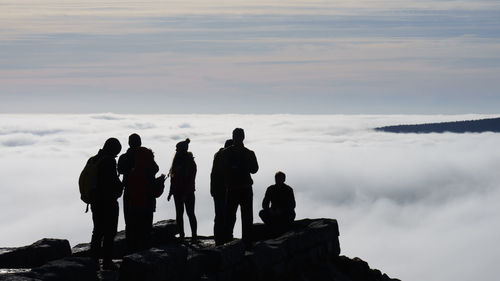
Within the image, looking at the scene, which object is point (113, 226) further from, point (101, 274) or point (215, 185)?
point (215, 185)

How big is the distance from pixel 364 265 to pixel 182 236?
4.60 metres

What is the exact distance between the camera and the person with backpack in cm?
1265

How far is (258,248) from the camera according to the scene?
47.3ft

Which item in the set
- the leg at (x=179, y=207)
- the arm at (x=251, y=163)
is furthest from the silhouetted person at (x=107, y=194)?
the leg at (x=179, y=207)

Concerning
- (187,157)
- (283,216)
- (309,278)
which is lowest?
(309,278)

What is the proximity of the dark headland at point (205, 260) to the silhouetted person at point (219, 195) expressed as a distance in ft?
3.39

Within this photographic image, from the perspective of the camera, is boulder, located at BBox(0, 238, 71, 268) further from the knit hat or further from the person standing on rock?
the knit hat

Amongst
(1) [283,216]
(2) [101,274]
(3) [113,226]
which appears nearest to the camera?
(2) [101,274]

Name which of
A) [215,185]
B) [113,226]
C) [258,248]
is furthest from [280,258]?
[113,226]

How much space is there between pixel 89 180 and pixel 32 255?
147 cm

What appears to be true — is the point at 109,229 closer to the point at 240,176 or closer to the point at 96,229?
the point at 96,229

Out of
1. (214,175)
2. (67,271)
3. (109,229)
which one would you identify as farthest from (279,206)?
(67,271)

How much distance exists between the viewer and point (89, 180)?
41.4 feet

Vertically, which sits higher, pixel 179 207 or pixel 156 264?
pixel 179 207
